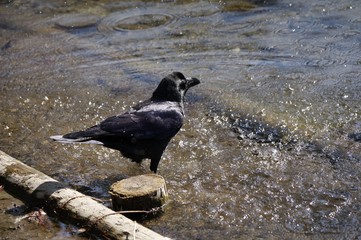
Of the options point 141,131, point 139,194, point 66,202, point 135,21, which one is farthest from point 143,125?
point 135,21

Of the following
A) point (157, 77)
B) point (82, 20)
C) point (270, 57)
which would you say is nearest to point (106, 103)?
point (157, 77)

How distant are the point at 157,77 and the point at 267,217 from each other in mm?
3976

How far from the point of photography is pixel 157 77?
8.95 metres

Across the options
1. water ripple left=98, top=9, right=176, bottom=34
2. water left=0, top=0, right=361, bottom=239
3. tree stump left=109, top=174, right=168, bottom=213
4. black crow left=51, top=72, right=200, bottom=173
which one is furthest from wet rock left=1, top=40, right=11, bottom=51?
tree stump left=109, top=174, right=168, bottom=213

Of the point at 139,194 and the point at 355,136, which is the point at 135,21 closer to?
the point at 355,136

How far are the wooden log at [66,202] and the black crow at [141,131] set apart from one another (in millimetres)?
550

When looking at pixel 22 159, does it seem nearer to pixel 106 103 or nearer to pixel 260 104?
pixel 106 103

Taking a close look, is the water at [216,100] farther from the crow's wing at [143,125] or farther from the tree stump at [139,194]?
the crow's wing at [143,125]

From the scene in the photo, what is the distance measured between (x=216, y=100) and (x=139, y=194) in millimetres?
2987

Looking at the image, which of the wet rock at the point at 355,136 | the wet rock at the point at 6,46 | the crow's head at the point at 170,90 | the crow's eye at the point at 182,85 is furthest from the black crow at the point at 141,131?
the wet rock at the point at 6,46

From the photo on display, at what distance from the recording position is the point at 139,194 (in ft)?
17.3

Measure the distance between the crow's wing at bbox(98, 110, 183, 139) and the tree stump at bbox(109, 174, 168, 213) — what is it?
658 millimetres

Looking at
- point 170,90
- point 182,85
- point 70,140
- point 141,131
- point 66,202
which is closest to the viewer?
point 66,202

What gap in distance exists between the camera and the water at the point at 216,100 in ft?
18.4
